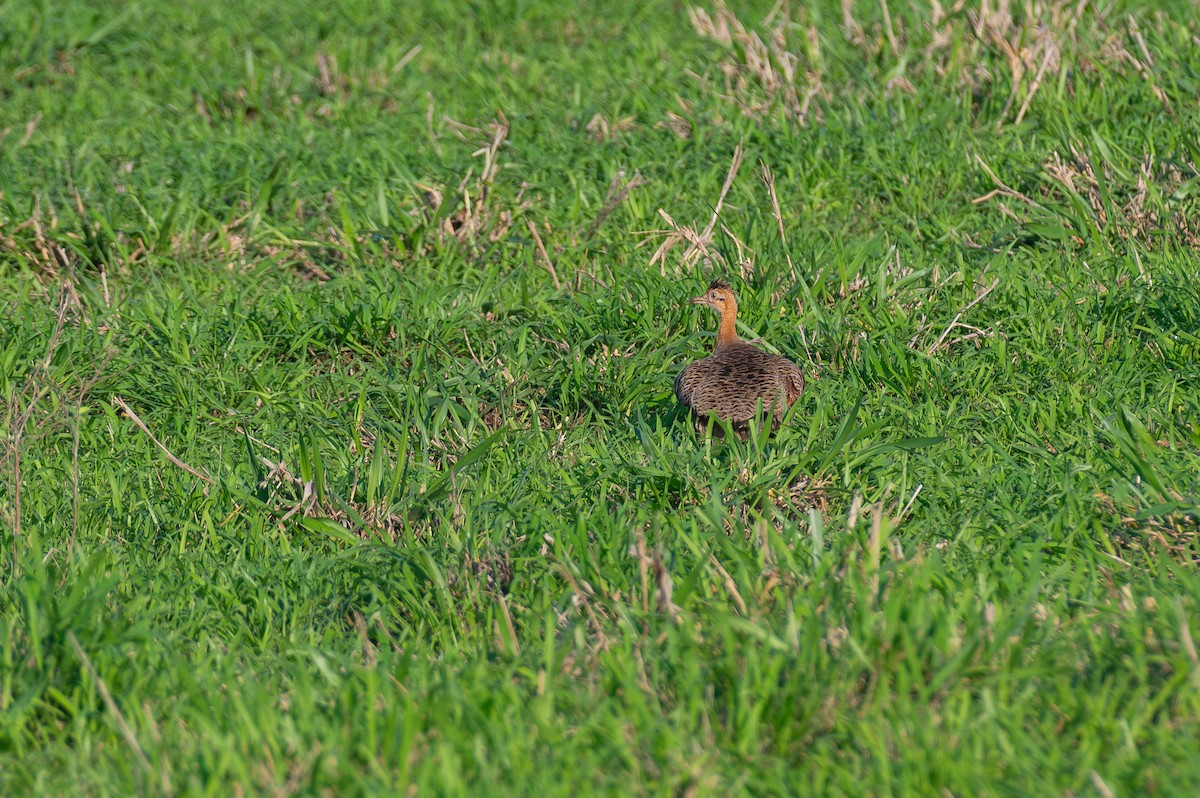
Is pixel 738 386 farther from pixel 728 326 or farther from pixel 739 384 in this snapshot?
pixel 728 326

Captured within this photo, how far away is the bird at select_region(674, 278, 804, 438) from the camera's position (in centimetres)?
481

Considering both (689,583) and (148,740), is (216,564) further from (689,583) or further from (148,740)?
(689,583)

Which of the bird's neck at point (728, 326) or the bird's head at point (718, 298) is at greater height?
the bird's head at point (718, 298)

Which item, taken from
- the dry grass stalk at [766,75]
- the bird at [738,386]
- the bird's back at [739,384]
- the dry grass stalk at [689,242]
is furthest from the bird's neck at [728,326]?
the dry grass stalk at [766,75]

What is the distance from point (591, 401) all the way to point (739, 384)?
0.79 metres

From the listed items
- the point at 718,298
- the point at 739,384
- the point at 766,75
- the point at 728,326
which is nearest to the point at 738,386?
the point at 739,384

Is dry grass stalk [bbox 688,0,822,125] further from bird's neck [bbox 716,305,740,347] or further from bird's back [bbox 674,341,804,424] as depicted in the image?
bird's back [bbox 674,341,804,424]

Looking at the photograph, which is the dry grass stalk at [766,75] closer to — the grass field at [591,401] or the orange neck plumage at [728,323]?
the grass field at [591,401]

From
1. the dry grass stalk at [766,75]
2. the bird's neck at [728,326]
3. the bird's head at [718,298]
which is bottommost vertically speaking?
the bird's neck at [728,326]

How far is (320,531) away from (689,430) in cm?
139

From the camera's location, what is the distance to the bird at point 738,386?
4.81m

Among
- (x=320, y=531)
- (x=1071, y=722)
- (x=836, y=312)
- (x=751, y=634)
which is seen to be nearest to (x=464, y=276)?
(x=836, y=312)

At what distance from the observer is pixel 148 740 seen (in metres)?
3.09

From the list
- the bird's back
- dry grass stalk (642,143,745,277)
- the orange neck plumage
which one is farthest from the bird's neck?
dry grass stalk (642,143,745,277)
